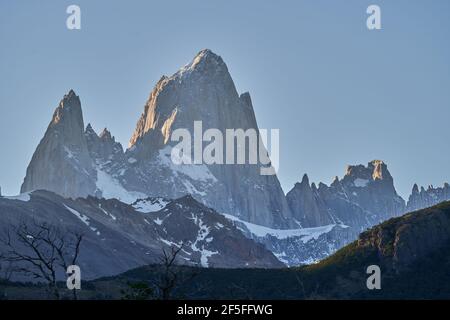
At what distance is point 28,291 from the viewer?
197 meters
